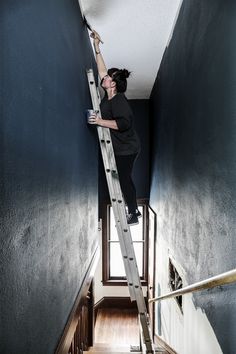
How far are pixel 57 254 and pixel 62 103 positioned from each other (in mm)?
925

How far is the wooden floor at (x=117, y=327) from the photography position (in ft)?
17.7

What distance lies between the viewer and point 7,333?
96 cm

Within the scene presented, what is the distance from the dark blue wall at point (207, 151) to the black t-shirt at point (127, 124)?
1.61ft

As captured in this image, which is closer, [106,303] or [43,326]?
[43,326]

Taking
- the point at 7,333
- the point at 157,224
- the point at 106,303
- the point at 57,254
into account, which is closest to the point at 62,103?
the point at 57,254

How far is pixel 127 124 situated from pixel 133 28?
1.15 metres

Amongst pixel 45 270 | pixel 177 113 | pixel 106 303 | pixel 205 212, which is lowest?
pixel 106 303

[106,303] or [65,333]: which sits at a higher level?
[65,333]

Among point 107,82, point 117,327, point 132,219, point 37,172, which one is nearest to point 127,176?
point 132,219

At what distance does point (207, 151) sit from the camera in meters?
1.79

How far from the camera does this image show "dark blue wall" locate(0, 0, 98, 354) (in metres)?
0.95

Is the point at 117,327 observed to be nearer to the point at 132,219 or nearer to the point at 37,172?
the point at 132,219

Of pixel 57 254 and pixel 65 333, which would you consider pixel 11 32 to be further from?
pixel 65 333

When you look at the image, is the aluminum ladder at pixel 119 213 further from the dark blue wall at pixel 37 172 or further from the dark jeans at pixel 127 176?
the dark blue wall at pixel 37 172
